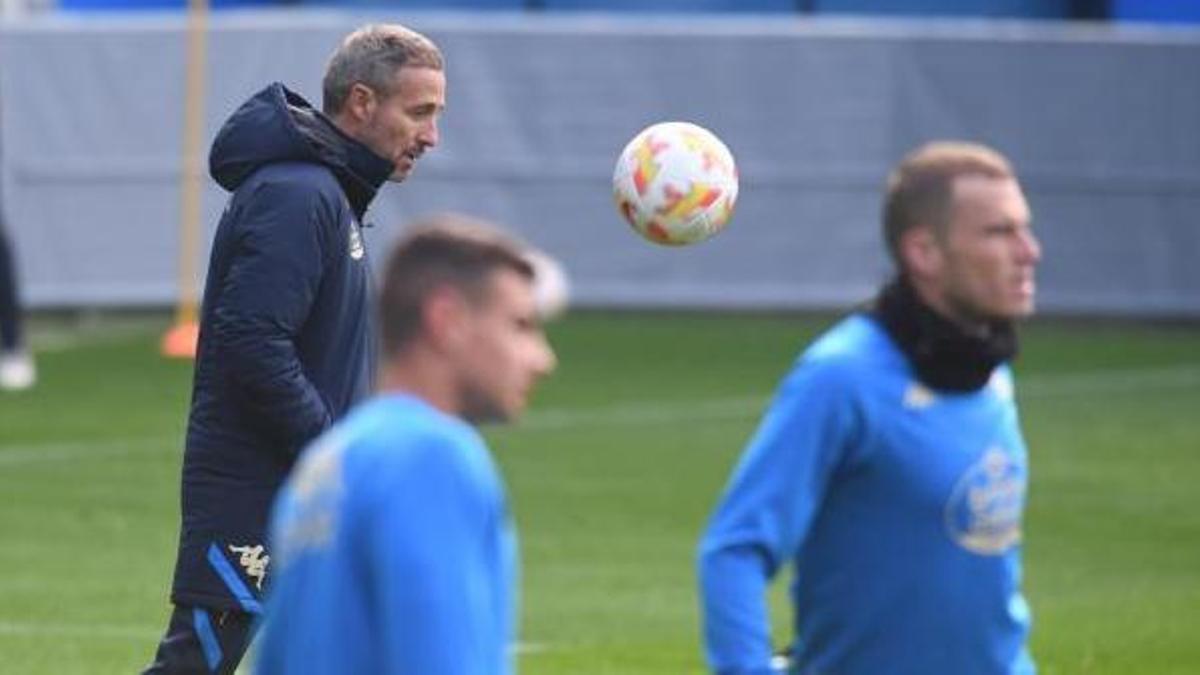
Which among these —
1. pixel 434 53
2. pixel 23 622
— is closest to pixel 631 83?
pixel 23 622

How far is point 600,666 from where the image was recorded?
13734 mm

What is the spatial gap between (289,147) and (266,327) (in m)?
0.54

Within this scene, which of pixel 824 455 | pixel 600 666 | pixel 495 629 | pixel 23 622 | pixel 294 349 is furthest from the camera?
pixel 23 622

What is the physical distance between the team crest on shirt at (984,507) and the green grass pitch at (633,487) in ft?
22.0

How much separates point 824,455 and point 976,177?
655 millimetres

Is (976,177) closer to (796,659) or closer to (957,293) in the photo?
(957,293)

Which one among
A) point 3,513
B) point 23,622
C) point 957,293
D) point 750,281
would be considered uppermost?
point 957,293

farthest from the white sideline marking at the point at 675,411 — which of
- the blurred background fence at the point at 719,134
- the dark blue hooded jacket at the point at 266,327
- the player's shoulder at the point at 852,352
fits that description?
the player's shoulder at the point at 852,352

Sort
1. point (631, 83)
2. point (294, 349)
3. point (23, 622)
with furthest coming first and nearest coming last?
point (631, 83) < point (23, 622) < point (294, 349)

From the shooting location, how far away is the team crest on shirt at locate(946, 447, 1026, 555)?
22.7ft

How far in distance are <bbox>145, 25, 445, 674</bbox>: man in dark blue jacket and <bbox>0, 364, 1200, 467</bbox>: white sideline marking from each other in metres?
11.4

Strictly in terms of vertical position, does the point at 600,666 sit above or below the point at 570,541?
above

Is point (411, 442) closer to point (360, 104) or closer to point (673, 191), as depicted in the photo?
point (360, 104)

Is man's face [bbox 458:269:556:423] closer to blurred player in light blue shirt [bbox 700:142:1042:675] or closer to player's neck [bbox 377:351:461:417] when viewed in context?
player's neck [bbox 377:351:461:417]
